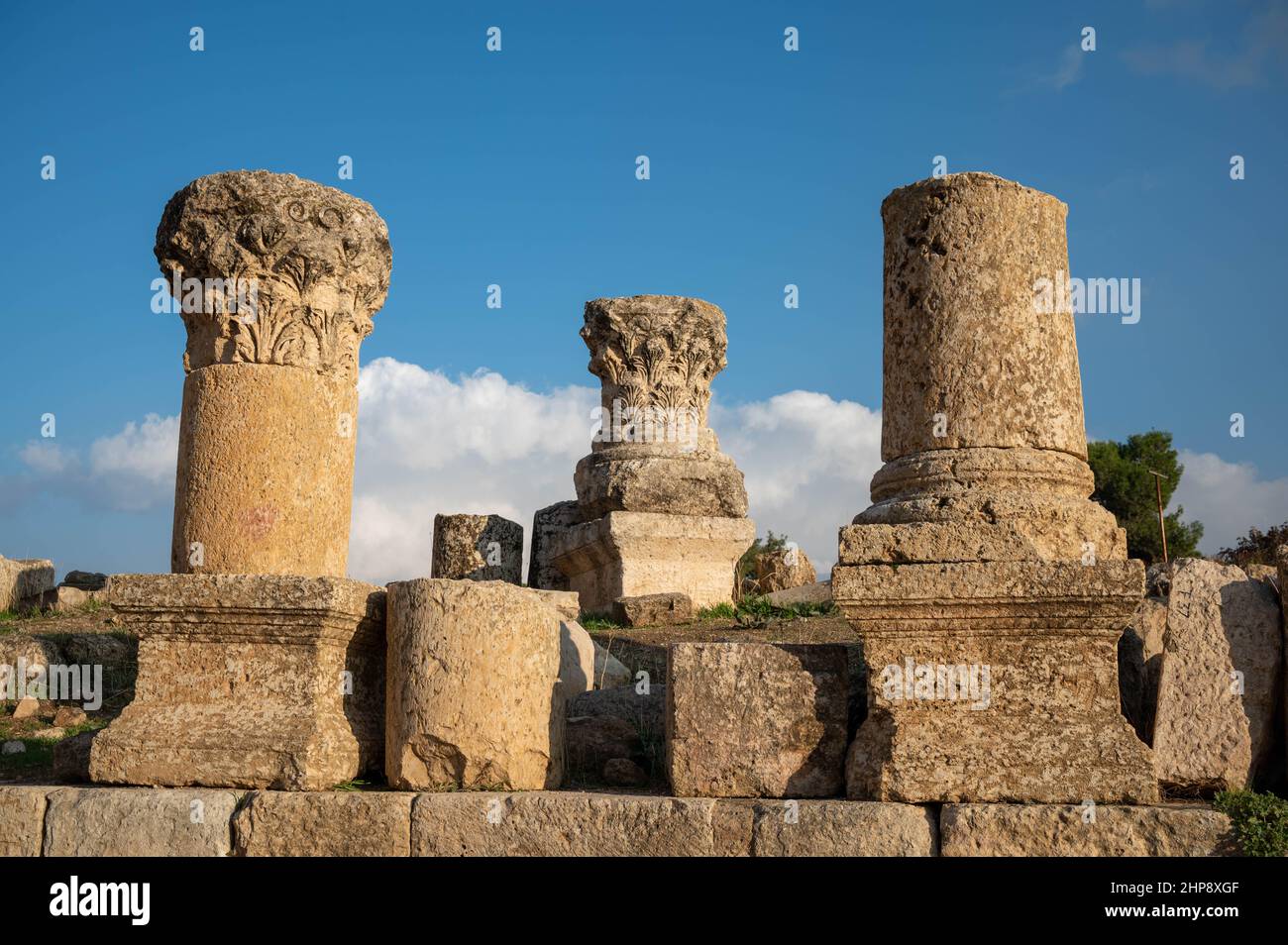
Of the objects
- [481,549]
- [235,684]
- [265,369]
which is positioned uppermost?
[265,369]

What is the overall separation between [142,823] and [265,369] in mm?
2850

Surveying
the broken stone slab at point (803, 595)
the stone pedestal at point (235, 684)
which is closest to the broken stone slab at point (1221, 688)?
the stone pedestal at point (235, 684)

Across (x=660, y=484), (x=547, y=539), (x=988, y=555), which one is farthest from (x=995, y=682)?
(x=547, y=539)

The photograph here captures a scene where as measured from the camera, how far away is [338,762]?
5156 millimetres

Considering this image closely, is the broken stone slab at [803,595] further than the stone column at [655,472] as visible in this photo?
No

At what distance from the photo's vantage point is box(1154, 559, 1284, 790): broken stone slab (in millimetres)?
4781

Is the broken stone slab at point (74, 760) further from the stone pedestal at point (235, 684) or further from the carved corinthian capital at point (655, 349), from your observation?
the carved corinthian capital at point (655, 349)

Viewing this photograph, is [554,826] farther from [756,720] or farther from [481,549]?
[481,549]

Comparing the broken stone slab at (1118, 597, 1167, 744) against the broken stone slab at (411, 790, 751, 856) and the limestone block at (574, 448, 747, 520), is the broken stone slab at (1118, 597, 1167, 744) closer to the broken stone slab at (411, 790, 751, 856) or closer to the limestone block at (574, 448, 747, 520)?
the broken stone slab at (411, 790, 751, 856)

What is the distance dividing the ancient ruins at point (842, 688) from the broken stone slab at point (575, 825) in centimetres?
1

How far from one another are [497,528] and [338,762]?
8973 mm

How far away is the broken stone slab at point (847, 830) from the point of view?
4457 mm

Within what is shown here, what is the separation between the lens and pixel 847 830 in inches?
177
